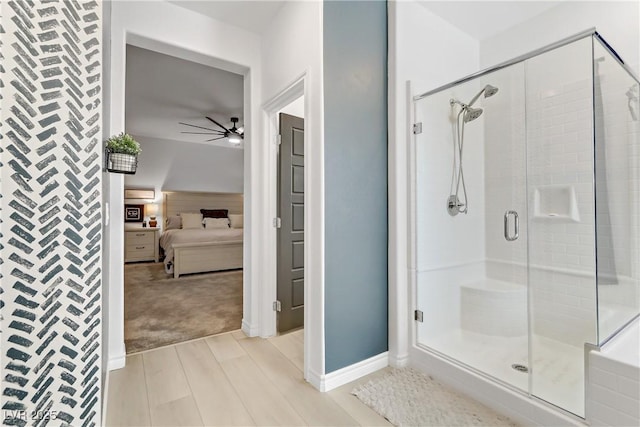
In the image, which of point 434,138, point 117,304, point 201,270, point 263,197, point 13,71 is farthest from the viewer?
point 201,270

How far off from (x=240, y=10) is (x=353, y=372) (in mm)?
2920

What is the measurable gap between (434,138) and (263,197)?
1.52m

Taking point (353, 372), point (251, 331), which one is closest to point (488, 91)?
point (353, 372)

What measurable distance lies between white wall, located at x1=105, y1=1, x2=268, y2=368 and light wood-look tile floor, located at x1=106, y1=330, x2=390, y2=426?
31cm

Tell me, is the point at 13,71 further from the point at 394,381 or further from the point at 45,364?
the point at 394,381

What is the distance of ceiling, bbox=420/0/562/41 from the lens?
2434 millimetres

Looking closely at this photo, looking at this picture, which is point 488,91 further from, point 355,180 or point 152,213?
point 152,213

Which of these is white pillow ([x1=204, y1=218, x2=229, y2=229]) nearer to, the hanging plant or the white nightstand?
the white nightstand

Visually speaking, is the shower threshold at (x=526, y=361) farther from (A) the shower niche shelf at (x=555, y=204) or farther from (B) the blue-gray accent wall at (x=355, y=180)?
(A) the shower niche shelf at (x=555, y=204)

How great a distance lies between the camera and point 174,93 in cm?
421

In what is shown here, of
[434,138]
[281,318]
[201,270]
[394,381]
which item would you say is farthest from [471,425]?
[201,270]

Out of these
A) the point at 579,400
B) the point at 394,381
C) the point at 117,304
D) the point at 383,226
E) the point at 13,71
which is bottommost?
the point at 394,381

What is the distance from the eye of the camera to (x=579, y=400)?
4.80 feet

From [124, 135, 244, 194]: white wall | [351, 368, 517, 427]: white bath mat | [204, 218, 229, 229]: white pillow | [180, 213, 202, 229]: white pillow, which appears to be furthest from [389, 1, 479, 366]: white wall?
[124, 135, 244, 194]: white wall
